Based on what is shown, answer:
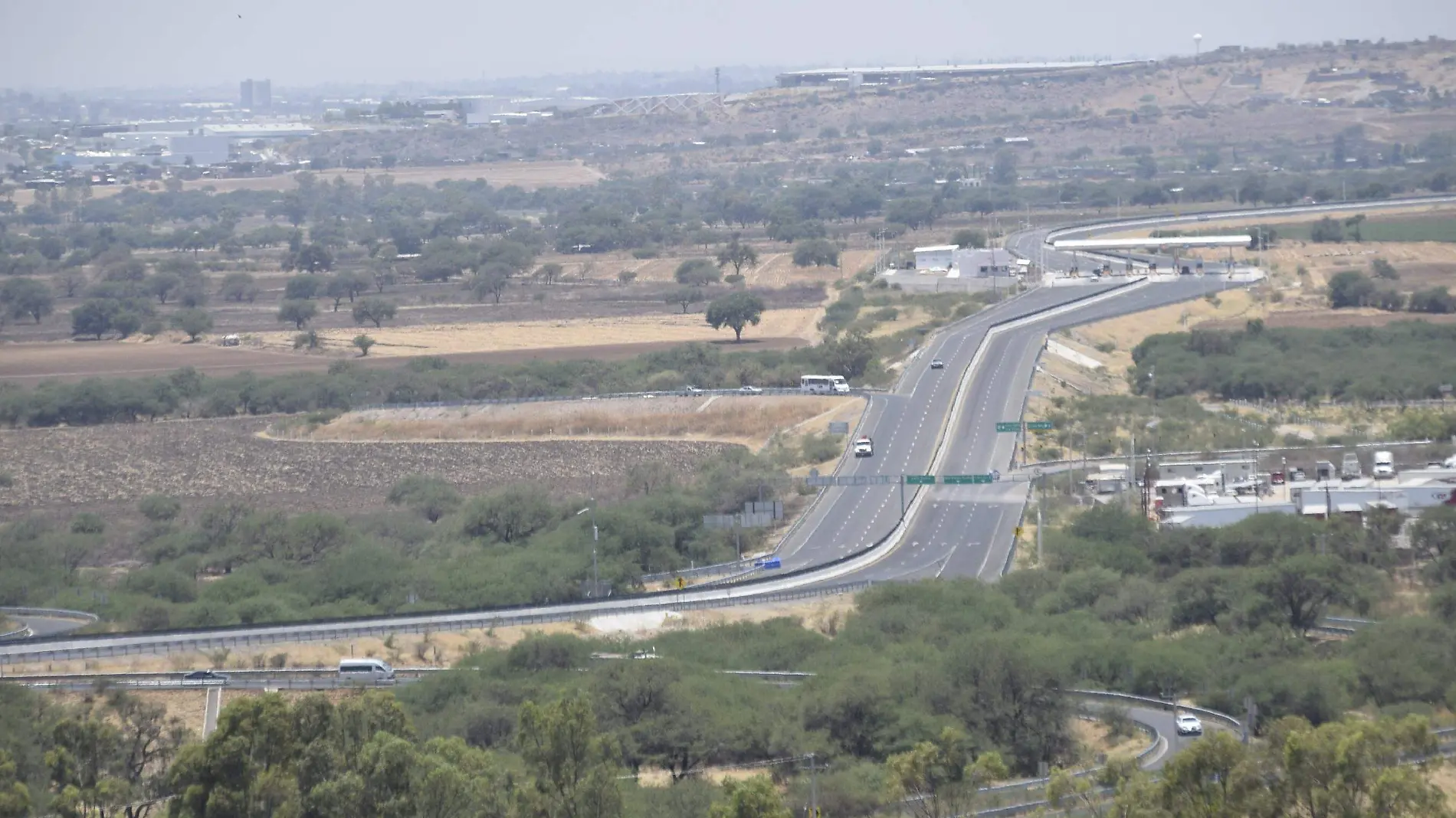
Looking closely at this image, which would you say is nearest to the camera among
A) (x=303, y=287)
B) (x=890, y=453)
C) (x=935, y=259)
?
(x=890, y=453)

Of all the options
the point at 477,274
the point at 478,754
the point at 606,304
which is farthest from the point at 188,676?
the point at 477,274

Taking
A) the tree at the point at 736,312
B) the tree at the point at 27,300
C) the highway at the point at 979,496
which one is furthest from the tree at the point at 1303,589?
the tree at the point at 27,300

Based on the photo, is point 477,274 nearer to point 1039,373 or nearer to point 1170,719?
point 1039,373

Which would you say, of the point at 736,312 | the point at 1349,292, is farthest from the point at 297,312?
the point at 1349,292

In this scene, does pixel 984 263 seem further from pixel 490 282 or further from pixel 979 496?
pixel 979 496

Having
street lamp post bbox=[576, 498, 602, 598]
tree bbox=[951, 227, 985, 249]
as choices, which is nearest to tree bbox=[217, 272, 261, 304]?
tree bbox=[951, 227, 985, 249]

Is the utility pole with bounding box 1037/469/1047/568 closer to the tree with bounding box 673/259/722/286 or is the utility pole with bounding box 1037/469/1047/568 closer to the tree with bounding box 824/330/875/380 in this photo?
the tree with bounding box 824/330/875/380
